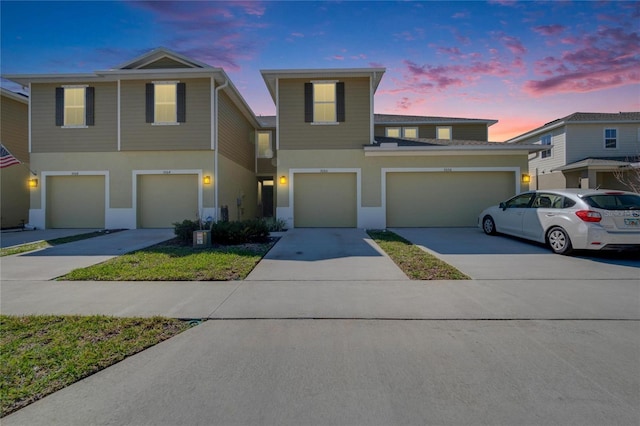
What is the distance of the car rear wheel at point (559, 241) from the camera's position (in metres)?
6.84

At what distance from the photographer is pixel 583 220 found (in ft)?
21.4

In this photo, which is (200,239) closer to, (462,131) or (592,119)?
(462,131)

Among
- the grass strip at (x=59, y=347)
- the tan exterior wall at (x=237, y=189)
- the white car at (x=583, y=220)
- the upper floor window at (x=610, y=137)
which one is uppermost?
the upper floor window at (x=610, y=137)

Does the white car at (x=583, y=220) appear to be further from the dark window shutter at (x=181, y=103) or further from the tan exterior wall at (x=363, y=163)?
the dark window shutter at (x=181, y=103)

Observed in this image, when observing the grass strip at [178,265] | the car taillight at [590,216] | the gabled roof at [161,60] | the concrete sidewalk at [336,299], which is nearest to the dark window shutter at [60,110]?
the gabled roof at [161,60]

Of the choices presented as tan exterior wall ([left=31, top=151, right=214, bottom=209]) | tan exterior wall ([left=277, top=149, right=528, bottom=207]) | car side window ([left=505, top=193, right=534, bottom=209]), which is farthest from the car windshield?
tan exterior wall ([left=31, top=151, right=214, bottom=209])

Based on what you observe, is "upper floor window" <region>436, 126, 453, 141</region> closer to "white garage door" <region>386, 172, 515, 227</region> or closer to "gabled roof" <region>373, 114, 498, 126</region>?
"gabled roof" <region>373, 114, 498, 126</region>

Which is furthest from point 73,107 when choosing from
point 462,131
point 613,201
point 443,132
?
point 462,131

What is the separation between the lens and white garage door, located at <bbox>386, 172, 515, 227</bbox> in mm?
11953

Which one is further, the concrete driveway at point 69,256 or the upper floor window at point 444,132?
the upper floor window at point 444,132

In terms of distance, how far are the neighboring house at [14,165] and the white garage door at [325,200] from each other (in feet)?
37.8

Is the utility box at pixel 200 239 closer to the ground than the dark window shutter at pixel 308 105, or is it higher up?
closer to the ground

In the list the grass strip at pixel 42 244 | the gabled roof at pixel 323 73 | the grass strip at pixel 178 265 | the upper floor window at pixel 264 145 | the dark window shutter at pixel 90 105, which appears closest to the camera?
the grass strip at pixel 178 265

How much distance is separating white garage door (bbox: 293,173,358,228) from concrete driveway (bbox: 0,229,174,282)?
4678 millimetres
